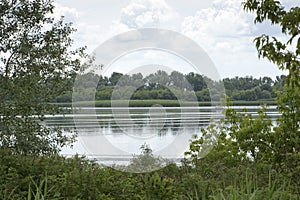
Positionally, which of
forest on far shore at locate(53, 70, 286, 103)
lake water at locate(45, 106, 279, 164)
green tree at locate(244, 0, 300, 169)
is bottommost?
lake water at locate(45, 106, 279, 164)

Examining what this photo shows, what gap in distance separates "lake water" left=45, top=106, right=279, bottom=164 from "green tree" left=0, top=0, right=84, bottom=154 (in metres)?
0.70

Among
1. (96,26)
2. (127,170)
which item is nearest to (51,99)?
(96,26)

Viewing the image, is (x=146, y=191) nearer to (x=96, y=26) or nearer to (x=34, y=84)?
(x=34, y=84)

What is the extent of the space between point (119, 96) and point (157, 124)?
49 centimetres

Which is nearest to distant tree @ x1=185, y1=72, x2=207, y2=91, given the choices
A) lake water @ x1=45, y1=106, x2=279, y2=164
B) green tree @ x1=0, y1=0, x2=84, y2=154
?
lake water @ x1=45, y1=106, x2=279, y2=164

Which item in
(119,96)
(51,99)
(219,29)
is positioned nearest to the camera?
(119,96)

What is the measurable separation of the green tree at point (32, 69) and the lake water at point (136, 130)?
0.70 m

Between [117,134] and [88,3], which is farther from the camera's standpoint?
[88,3]

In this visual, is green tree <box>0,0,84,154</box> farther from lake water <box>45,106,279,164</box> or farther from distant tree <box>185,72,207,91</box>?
distant tree <box>185,72,207,91</box>

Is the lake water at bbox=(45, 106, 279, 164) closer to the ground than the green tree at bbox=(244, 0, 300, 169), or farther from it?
closer to the ground

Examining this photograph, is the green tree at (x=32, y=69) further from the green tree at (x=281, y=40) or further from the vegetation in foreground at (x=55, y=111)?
the green tree at (x=281, y=40)

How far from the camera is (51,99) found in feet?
18.5

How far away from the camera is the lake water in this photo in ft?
13.4

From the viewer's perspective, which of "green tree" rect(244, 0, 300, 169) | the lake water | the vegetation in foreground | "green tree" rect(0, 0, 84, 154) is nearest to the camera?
"green tree" rect(244, 0, 300, 169)
